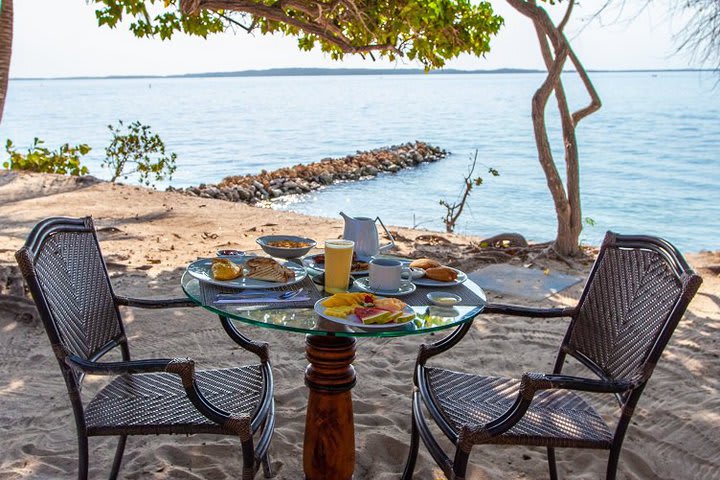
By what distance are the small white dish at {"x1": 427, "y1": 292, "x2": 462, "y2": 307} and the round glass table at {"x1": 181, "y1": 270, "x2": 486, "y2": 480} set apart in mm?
23

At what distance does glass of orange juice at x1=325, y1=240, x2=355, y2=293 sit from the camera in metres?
2.16

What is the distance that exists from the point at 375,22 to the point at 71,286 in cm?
472

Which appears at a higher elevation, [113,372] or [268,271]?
[268,271]

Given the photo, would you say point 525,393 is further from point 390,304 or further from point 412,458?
point 412,458

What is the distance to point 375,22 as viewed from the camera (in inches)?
248

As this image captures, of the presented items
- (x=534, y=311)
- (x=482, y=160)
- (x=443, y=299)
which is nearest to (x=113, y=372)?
(x=443, y=299)

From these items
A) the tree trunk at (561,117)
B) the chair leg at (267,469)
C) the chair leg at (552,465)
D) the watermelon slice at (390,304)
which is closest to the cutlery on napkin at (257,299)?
the watermelon slice at (390,304)

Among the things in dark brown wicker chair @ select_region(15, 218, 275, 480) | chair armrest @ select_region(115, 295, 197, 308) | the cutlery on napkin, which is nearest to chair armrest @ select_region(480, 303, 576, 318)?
the cutlery on napkin

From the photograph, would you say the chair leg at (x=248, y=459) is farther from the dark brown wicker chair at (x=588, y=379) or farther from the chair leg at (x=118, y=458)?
the chair leg at (x=118, y=458)

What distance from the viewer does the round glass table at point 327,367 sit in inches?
77.4

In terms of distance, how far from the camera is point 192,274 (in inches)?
90.1

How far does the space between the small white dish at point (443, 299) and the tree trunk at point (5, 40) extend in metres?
3.90

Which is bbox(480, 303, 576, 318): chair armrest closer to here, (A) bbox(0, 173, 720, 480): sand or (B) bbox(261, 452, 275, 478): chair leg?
(A) bbox(0, 173, 720, 480): sand

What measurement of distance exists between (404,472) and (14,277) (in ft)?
10.8
